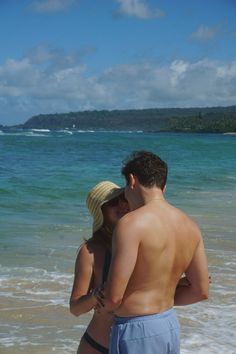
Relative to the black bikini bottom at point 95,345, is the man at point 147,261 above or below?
above

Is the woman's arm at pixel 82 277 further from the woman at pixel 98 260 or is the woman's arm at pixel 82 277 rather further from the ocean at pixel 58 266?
the ocean at pixel 58 266

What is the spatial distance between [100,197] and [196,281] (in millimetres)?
550

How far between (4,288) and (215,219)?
631 centimetres

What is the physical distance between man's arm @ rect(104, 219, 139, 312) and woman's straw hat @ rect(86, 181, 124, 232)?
253 millimetres

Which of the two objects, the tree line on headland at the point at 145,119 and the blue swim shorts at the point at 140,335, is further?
the tree line on headland at the point at 145,119

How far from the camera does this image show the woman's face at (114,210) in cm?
272

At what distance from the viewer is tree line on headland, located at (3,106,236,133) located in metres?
162

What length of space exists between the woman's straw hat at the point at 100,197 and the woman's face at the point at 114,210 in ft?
0.08

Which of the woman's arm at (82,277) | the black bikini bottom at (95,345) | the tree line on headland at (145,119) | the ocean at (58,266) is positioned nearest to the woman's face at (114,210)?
the woman's arm at (82,277)

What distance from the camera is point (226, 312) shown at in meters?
5.89

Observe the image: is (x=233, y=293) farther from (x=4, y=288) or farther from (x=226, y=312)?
(x=4, y=288)

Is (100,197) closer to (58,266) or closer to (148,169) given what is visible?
(148,169)

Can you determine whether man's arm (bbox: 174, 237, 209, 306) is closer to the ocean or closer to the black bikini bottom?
the black bikini bottom

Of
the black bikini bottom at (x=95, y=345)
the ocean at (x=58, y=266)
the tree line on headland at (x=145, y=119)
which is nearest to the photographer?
the black bikini bottom at (x=95, y=345)
